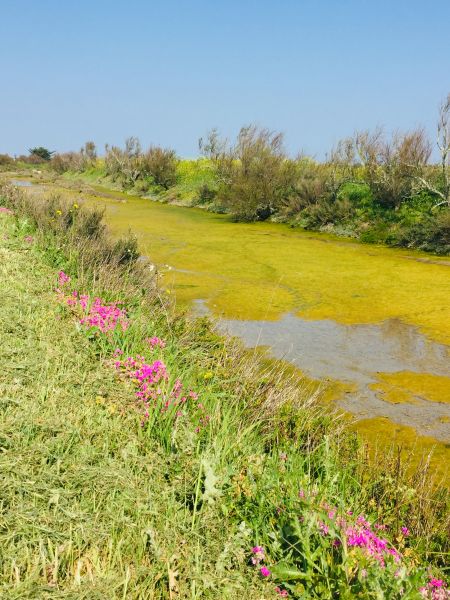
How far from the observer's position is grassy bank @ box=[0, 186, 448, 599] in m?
2.30

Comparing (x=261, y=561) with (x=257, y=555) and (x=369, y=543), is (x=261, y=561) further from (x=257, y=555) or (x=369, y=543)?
(x=369, y=543)

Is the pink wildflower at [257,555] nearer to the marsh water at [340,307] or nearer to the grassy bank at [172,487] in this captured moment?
the grassy bank at [172,487]

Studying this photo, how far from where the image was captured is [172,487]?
9.26 ft

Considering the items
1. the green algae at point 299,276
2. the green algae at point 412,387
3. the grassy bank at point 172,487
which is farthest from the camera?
the green algae at point 299,276

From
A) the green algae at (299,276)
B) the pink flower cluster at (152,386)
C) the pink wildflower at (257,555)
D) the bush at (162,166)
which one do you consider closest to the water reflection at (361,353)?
the green algae at (299,276)

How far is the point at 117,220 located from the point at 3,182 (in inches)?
194

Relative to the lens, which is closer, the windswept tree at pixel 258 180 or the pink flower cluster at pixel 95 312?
the pink flower cluster at pixel 95 312

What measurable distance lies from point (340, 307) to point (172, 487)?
6.00 meters

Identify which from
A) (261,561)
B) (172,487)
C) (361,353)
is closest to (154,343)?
(172,487)

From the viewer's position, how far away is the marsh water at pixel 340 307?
5527 millimetres

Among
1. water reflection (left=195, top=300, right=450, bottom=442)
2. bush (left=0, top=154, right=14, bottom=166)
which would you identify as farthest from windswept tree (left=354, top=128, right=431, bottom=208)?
bush (left=0, top=154, right=14, bottom=166)

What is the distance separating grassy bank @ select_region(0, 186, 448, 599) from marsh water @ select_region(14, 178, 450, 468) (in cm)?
116

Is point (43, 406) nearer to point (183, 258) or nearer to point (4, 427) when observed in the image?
point (4, 427)

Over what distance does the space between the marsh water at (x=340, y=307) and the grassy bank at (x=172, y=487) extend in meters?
1.16
